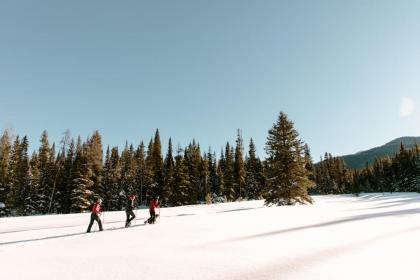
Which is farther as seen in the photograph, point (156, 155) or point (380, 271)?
point (156, 155)

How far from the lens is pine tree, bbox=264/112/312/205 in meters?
28.7

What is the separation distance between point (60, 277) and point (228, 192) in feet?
197

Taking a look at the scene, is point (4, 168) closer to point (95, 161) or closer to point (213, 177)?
point (95, 161)

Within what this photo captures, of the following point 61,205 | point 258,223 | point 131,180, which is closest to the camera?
point 258,223

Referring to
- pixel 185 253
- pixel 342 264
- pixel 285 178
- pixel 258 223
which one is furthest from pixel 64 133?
pixel 342 264

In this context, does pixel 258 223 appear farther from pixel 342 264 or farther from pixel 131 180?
pixel 131 180

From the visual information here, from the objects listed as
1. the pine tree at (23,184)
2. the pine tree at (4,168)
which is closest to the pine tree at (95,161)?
the pine tree at (23,184)

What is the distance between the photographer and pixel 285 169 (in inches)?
1161

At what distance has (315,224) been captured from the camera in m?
15.1

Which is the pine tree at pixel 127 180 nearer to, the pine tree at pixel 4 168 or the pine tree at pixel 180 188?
the pine tree at pixel 180 188

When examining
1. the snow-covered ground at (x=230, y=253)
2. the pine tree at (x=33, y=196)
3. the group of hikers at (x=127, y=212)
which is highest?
the pine tree at (x=33, y=196)

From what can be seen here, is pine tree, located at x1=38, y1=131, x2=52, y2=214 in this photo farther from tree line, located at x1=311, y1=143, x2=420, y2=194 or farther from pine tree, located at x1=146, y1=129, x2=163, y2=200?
tree line, located at x1=311, y1=143, x2=420, y2=194

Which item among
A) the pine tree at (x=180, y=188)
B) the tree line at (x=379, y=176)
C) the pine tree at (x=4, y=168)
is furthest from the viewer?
the tree line at (x=379, y=176)

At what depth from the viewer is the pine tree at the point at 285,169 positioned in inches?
1131
